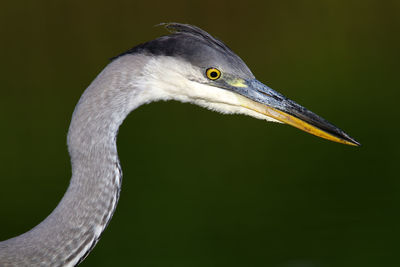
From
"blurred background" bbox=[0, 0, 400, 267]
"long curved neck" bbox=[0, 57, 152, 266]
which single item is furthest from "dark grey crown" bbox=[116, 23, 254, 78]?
"blurred background" bbox=[0, 0, 400, 267]

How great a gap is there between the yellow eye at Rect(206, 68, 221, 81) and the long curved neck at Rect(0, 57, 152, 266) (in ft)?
0.87

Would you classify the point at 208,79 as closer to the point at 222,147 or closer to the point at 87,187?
the point at 87,187

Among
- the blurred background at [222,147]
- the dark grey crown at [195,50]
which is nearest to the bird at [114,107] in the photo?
the dark grey crown at [195,50]

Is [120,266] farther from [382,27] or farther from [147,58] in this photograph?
[382,27]

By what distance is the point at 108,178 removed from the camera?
6.41ft

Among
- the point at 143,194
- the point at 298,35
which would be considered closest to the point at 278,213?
the point at 143,194

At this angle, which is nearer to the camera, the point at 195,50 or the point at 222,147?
the point at 195,50

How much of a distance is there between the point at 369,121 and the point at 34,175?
122 inches

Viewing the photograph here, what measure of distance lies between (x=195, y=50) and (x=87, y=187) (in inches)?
22.4

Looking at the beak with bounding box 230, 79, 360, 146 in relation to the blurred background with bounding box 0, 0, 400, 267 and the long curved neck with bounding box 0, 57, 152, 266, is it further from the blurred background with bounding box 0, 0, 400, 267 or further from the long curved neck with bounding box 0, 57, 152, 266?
the blurred background with bounding box 0, 0, 400, 267

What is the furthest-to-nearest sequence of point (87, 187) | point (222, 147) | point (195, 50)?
point (222, 147)
point (195, 50)
point (87, 187)

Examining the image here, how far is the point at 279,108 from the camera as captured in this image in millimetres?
2221

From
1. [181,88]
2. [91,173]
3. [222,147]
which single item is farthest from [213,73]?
[222,147]

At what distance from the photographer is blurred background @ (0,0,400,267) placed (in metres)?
4.44
